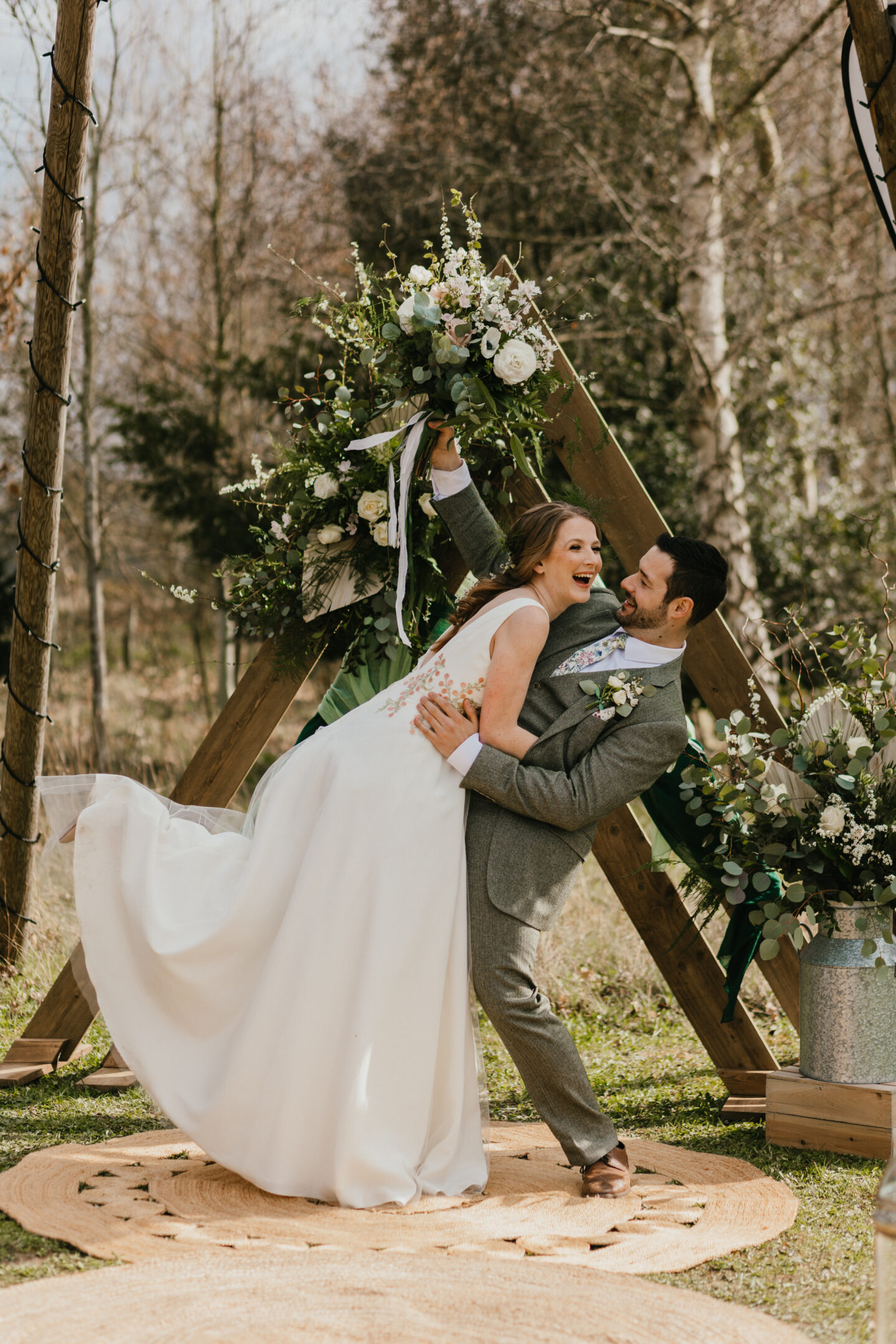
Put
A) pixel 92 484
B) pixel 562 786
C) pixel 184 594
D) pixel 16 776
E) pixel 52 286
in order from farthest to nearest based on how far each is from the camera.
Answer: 1. pixel 92 484
2. pixel 16 776
3. pixel 52 286
4. pixel 184 594
5. pixel 562 786

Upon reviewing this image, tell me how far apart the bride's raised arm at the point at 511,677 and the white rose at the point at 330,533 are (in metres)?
0.91

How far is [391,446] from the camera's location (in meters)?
3.63

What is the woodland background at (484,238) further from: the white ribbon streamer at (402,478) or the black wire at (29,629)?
the white ribbon streamer at (402,478)

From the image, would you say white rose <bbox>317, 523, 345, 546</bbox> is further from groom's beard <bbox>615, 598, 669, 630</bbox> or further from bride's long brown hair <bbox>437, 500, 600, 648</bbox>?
groom's beard <bbox>615, 598, 669, 630</bbox>

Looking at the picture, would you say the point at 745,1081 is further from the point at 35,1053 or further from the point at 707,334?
the point at 707,334

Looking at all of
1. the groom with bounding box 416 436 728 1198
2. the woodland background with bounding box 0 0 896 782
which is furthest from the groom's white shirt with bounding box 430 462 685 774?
the woodland background with bounding box 0 0 896 782

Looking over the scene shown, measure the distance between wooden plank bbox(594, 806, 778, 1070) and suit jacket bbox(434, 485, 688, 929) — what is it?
2.17 feet

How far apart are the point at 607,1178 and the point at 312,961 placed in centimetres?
93

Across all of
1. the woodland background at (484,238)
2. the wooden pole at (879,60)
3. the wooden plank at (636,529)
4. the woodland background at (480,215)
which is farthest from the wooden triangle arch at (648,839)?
the woodland background at (480,215)

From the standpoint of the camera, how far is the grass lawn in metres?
2.47

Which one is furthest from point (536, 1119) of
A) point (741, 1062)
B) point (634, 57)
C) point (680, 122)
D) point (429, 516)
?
point (634, 57)

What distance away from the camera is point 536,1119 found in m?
3.74

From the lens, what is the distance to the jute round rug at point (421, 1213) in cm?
260

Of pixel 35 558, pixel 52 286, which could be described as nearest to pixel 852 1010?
pixel 35 558
